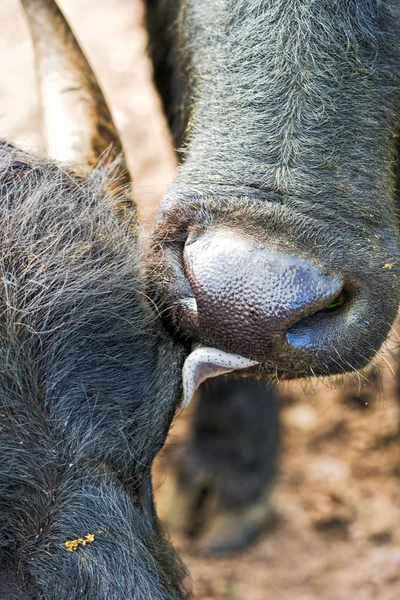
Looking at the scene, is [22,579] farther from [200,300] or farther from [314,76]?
[314,76]

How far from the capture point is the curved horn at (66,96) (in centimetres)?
277

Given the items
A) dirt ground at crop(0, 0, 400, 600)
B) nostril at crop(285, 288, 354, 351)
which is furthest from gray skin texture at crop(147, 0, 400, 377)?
dirt ground at crop(0, 0, 400, 600)

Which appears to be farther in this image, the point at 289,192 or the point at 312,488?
the point at 312,488

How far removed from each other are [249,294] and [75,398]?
51 cm

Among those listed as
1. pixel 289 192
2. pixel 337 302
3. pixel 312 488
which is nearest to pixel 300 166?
pixel 289 192

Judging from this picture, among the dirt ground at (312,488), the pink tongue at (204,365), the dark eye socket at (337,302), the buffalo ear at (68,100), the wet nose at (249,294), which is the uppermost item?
the buffalo ear at (68,100)

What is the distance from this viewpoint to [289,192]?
2.50 metres

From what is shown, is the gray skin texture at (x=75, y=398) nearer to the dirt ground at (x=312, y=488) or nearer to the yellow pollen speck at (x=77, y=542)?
the yellow pollen speck at (x=77, y=542)

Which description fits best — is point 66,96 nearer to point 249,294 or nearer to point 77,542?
point 249,294

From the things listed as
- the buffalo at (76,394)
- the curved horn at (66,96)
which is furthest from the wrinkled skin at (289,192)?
the curved horn at (66,96)

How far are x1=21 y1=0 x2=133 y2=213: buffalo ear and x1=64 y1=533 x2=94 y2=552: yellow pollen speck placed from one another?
1.04m

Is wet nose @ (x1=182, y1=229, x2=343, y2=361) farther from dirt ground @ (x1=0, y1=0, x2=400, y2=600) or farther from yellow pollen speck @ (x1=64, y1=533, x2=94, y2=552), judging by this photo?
dirt ground @ (x1=0, y1=0, x2=400, y2=600)

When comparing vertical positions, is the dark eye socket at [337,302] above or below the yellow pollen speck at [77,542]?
above

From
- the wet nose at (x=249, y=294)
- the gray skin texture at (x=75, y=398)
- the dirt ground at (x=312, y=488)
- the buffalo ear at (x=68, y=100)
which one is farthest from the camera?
the dirt ground at (x=312, y=488)
